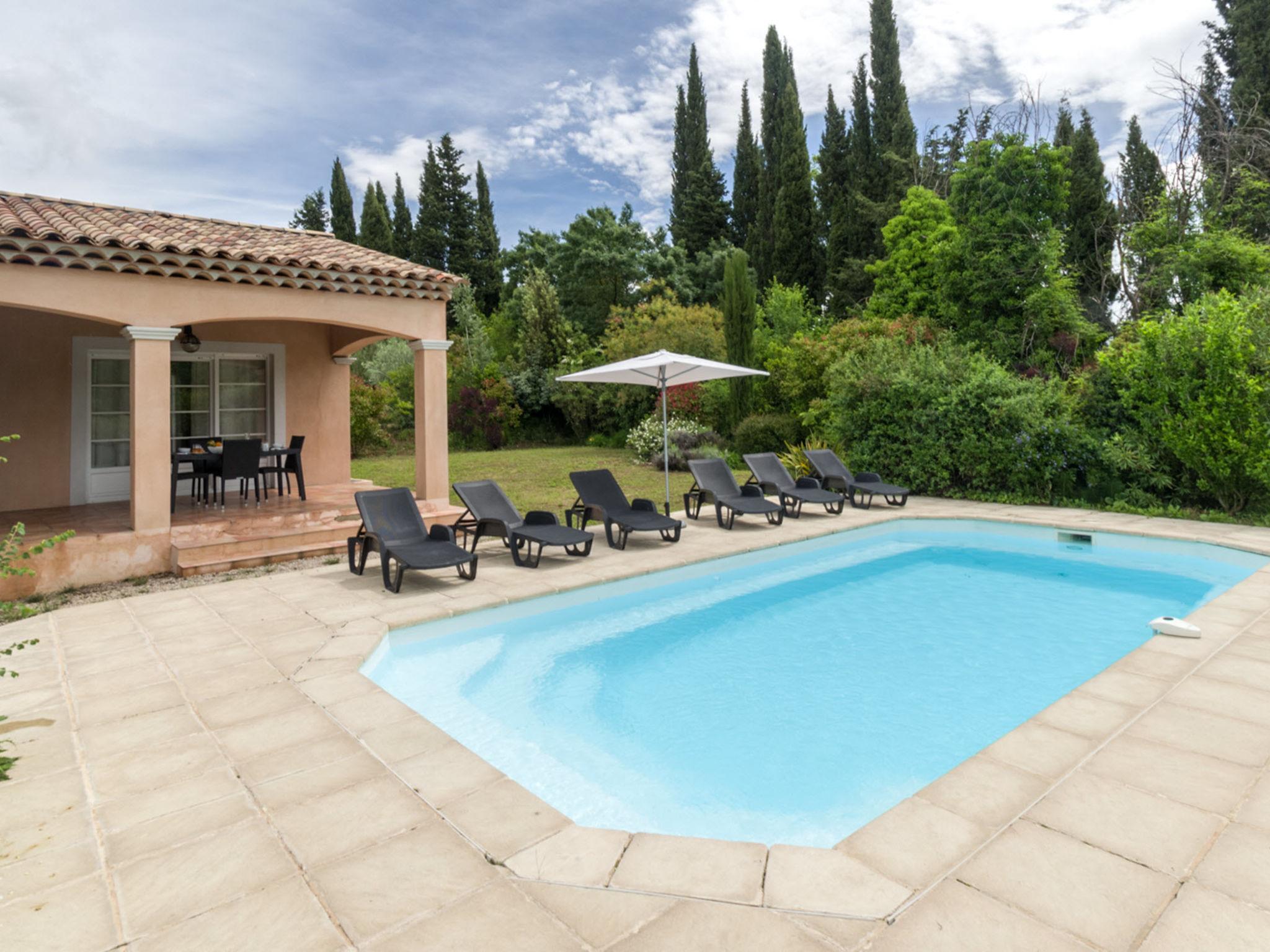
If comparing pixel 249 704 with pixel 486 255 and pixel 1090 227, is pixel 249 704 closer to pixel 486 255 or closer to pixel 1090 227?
pixel 1090 227

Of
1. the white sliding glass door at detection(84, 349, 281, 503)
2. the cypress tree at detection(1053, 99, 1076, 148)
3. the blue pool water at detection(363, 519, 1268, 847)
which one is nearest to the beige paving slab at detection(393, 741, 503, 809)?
the blue pool water at detection(363, 519, 1268, 847)

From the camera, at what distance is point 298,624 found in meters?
6.02

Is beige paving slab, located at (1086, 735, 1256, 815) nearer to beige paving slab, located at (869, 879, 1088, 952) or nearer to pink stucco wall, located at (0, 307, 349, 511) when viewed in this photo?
beige paving slab, located at (869, 879, 1088, 952)

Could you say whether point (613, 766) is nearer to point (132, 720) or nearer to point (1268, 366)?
point (132, 720)

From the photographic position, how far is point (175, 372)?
452 inches

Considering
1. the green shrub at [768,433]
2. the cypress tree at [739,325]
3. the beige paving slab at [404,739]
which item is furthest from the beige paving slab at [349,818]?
the cypress tree at [739,325]

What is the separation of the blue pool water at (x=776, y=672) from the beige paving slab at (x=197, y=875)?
4.72ft

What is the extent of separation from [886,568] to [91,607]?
8671mm

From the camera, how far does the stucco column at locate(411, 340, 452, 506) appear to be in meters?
10.4

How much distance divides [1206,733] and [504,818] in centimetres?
370

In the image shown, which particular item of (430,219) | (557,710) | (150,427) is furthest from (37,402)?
(430,219)

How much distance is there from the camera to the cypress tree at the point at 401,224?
39125 millimetres

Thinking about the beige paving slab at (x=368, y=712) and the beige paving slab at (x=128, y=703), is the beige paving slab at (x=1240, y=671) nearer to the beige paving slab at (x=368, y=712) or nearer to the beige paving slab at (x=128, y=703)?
the beige paving slab at (x=368, y=712)

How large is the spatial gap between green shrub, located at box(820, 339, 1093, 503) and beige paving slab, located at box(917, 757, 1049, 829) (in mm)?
10037
